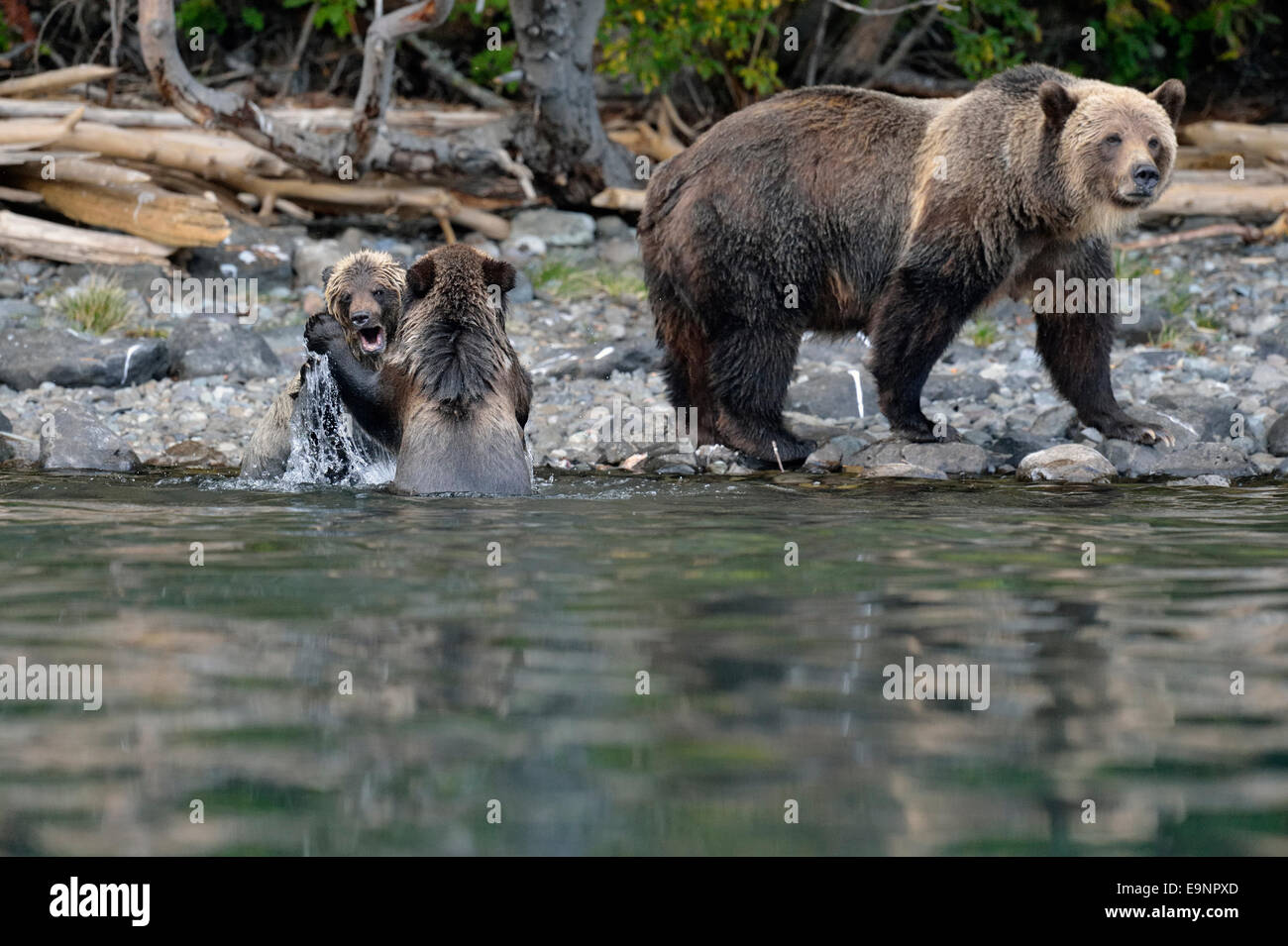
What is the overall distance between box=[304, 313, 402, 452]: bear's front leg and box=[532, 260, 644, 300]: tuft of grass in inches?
224

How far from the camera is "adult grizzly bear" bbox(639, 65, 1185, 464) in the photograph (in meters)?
8.16

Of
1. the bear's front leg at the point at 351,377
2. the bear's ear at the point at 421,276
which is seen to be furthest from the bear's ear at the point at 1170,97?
the bear's front leg at the point at 351,377

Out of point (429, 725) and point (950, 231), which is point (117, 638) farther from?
point (950, 231)

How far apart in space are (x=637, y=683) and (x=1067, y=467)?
15.7 ft

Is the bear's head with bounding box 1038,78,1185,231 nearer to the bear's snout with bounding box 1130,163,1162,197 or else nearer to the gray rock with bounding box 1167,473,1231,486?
the bear's snout with bounding box 1130,163,1162,197

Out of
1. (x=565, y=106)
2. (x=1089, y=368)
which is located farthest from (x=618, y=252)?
(x=1089, y=368)

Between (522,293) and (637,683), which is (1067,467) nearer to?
(637,683)

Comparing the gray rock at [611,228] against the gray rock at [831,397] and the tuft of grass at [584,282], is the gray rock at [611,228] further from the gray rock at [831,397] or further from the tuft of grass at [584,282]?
the gray rock at [831,397]

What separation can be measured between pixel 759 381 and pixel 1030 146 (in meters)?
1.82

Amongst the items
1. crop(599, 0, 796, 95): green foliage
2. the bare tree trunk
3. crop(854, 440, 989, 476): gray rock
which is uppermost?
crop(599, 0, 796, 95): green foliage

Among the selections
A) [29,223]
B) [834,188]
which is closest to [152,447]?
[834,188]

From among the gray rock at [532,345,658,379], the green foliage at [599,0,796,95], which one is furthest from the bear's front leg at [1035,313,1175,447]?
the green foliage at [599,0,796,95]

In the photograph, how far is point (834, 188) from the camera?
852 cm

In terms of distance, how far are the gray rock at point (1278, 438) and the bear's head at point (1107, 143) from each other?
1.48 meters
